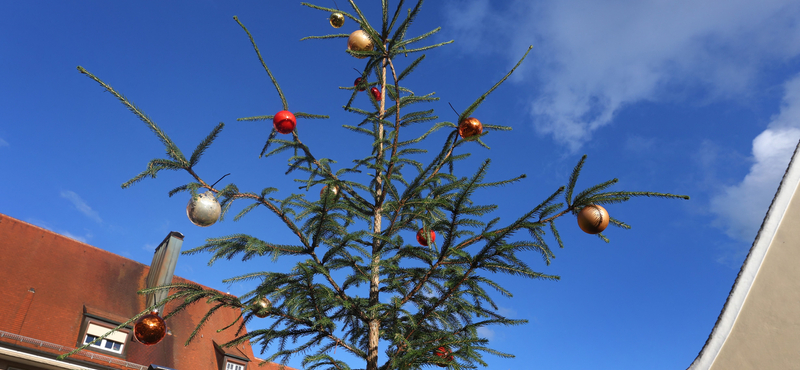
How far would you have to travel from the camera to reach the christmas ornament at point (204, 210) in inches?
189

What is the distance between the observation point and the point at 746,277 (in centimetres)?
425

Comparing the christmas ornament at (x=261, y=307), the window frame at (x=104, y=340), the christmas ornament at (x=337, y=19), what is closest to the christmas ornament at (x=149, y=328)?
the christmas ornament at (x=261, y=307)

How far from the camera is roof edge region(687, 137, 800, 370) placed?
4.19 m

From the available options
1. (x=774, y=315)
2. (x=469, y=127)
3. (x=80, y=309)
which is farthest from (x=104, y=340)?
(x=774, y=315)

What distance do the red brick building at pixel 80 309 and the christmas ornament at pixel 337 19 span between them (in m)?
11.5

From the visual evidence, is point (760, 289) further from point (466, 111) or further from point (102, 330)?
point (102, 330)

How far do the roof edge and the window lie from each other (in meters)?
15.0

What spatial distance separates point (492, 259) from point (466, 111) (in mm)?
1900

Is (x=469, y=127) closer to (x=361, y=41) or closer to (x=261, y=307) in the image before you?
(x=361, y=41)

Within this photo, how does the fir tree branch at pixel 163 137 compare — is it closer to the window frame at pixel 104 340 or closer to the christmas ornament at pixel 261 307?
the christmas ornament at pixel 261 307

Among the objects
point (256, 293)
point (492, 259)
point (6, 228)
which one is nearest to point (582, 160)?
point (492, 259)

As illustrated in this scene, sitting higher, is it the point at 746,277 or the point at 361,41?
the point at 361,41

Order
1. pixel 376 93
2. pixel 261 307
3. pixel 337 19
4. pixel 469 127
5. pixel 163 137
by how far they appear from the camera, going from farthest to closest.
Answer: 1. pixel 376 93
2. pixel 337 19
3. pixel 469 127
4. pixel 261 307
5. pixel 163 137

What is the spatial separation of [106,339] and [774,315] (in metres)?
15.8
